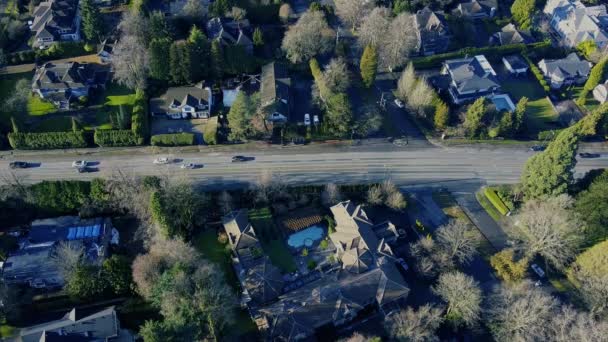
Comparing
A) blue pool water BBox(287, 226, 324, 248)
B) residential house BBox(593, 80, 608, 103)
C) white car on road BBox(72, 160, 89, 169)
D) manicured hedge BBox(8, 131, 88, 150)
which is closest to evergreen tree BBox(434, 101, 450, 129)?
blue pool water BBox(287, 226, 324, 248)

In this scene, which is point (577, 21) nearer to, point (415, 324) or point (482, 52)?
point (482, 52)

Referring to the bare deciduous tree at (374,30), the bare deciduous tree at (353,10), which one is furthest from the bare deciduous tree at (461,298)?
the bare deciduous tree at (353,10)

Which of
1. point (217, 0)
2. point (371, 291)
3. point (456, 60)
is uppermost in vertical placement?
point (217, 0)

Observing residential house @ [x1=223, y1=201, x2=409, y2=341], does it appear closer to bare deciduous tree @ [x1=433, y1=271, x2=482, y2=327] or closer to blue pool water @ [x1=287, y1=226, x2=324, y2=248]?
blue pool water @ [x1=287, y1=226, x2=324, y2=248]

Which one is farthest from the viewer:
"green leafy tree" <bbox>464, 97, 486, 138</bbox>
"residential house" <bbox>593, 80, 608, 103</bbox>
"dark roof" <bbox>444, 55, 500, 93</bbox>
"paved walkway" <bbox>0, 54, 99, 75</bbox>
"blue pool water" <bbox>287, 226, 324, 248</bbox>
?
"paved walkway" <bbox>0, 54, 99, 75</bbox>

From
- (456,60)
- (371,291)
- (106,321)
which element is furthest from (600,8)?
(106,321)

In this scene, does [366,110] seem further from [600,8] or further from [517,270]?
[600,8]

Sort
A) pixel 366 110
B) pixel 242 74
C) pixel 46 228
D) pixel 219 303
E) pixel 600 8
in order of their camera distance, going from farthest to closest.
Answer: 1. pixel 600 8
2. pixel 242 74
3. pixel 366 110
4. pixel 46 228
5. pixel 219 303

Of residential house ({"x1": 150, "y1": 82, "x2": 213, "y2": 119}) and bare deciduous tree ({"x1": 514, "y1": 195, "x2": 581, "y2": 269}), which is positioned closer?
bare deciduous tree ({"x1": 514, "y1": 195, "x2": 581, "y2": 269})
